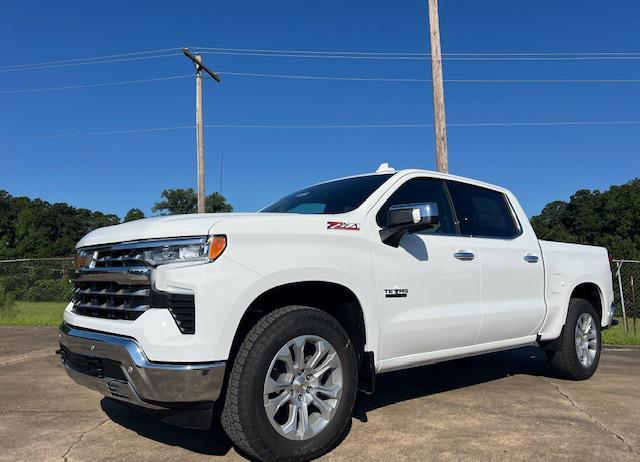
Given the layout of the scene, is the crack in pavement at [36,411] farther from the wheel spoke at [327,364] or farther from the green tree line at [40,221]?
the green tree line at [40,221]

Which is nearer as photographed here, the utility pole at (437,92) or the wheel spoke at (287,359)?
the wheel spoke at (287,359)

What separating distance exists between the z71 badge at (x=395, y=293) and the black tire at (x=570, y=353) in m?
2.45

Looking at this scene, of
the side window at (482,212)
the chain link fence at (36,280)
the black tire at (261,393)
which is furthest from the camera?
the chain link fence at (36,280)

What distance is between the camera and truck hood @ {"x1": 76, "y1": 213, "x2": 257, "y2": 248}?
309cm

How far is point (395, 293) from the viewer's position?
12.7 feet

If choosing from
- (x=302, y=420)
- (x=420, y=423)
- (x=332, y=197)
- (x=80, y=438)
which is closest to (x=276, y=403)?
(x=302, y=420)

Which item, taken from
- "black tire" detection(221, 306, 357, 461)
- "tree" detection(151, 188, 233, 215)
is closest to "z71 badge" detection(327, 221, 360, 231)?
"black tire" detection(221, 306, 357, 461)

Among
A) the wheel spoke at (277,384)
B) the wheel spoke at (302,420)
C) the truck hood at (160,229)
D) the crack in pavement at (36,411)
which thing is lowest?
the crack in pavement at (36,411)

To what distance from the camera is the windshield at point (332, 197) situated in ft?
13.9

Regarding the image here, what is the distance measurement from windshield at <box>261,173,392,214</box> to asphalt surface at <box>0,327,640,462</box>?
1680 millimetres

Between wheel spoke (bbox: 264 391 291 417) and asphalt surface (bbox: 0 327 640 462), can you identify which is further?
asphalt surface (bbox: 0 327 640 462)

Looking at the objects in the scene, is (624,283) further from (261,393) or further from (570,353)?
(261,393)

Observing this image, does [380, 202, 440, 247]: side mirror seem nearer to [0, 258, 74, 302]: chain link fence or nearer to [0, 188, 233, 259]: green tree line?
[0, 258, 74, 302]: chain link fence

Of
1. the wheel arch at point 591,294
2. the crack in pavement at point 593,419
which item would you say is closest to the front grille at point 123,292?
the crack in pavement at point 593,419
